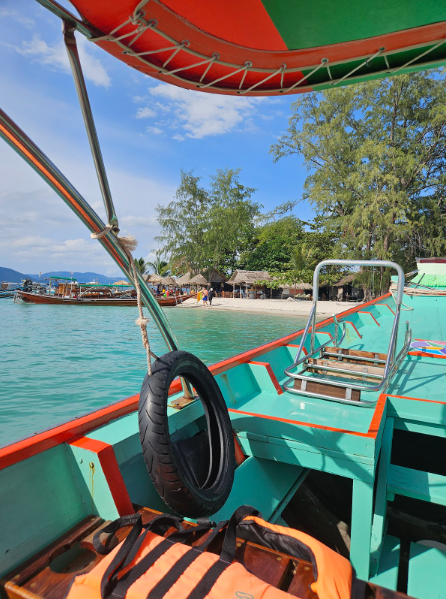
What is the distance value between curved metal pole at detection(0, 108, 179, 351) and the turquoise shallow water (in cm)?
85

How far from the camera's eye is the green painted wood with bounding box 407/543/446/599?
1.72 m

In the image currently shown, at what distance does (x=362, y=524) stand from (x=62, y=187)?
2.10 m

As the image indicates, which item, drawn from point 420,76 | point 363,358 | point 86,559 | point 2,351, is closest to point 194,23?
point 86,559

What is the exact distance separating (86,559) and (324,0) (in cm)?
221

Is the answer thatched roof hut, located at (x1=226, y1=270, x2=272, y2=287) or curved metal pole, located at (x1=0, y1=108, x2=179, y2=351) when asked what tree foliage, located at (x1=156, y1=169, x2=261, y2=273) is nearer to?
thatched roof hut, located at (x1=226, y1=270, x2=272, y2=287)

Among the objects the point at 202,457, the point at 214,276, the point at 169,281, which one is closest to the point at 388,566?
the point at 202,457

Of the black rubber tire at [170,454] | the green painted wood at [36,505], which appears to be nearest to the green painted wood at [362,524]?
the black rubber tire at [170,454]

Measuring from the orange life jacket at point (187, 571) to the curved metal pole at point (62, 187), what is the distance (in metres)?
1.01

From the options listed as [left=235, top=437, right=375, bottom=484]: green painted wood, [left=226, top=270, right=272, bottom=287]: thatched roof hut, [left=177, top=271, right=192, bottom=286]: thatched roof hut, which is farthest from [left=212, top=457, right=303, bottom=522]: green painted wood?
[left=177, top=271, right=192, bottom=286]: thatched roof hut

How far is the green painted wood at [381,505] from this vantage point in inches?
76.9

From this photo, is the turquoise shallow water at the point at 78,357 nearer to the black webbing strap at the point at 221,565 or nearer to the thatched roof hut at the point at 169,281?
the black webbing strap at the point at 221,565

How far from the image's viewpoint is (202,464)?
1848mm

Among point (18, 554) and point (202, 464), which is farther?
point (202, 464)

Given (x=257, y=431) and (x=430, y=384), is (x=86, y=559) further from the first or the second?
(x=430, y=384)
